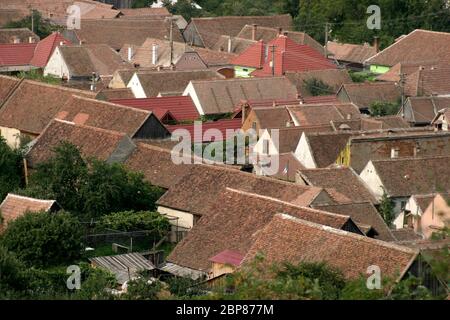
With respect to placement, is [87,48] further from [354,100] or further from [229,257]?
[229,257]

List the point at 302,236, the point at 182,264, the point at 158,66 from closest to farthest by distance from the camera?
the point at 302,236
the point at 182,264
the point at 158,66

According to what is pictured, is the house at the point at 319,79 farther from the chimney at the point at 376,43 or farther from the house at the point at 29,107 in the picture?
the chimney at the point at 376,43

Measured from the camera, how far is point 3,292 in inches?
813

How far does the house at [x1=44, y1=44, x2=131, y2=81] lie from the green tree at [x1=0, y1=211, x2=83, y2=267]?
23.3 meters

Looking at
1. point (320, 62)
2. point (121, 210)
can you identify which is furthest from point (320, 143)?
point (320, 62)

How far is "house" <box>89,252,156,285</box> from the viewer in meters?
26.5

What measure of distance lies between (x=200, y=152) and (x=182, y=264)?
30.5 ft

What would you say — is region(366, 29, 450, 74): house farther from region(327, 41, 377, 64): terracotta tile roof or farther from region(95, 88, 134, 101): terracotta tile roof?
region(95, 88, 134, 101): terracotta tile roof

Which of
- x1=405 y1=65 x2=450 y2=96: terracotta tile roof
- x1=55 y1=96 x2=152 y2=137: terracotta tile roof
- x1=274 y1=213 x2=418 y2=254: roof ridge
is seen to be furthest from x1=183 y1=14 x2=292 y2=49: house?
x1=274 y1=213 x2=418 y2=254: roof ridge

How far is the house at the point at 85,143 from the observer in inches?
1363

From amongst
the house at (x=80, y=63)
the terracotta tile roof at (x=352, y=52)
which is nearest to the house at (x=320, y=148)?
the house at (x=80, y=63)

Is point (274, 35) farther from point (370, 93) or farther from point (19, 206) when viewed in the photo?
point (19, 206)

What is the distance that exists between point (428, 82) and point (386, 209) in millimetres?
16469

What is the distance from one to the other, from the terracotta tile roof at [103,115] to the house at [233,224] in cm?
899
